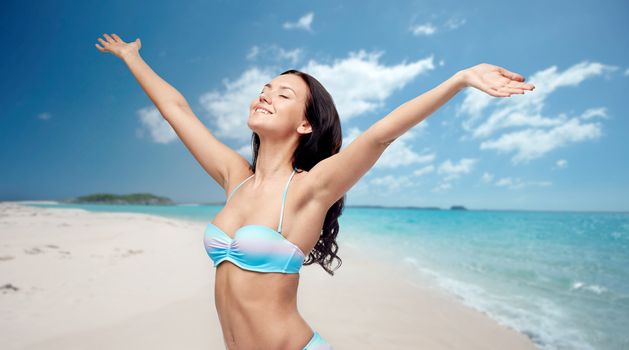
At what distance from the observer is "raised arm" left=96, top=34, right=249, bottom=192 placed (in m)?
2.26

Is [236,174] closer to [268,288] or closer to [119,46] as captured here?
[268,288]

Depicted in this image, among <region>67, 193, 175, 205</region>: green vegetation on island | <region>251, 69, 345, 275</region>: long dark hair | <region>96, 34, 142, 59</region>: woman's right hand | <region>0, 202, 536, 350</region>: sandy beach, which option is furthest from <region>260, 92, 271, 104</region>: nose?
<region>67, 193, 175, 205</region>: green vegetation on island

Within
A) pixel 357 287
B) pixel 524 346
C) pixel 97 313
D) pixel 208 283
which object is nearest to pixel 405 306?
pixel 357 287

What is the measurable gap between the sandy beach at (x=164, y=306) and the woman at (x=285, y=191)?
2.37 m

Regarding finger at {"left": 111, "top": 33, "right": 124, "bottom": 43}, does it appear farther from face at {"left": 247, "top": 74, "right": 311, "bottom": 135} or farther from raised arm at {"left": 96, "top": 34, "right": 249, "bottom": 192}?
face at {"left": 247, "top": 74, "right": 311, "bottom": 135}

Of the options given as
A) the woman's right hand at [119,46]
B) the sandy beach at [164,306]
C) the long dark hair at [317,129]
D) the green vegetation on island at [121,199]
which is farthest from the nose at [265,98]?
the green vegetation on island at [121,199]

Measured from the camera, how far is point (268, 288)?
63.8 inches

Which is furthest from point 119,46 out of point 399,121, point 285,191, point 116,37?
point 399,121

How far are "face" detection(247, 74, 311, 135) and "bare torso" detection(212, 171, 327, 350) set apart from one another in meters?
0.30

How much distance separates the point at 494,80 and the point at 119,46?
96.7 inches

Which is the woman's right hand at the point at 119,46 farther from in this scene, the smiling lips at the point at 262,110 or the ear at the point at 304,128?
the ear at the point at 304,128

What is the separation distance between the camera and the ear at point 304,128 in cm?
201

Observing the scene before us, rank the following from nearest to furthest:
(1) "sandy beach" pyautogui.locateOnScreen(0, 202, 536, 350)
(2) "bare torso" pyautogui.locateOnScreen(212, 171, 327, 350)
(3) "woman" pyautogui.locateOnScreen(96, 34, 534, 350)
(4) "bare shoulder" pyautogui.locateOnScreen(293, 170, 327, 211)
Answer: (3) "woman" pyautogui.locateOnScreen(96, 34, 534, 350), (2) "bare torso" pyautogui.locateOnScreen(212, 171, 327, 350), (4) "bare shoulder" pyautogui.locateOnScreen(293, 170, 327, 211), (1) "sandy beach" pyautogui.locateOnScreen(0, 202, 536, 350)

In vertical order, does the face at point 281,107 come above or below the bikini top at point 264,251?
above
